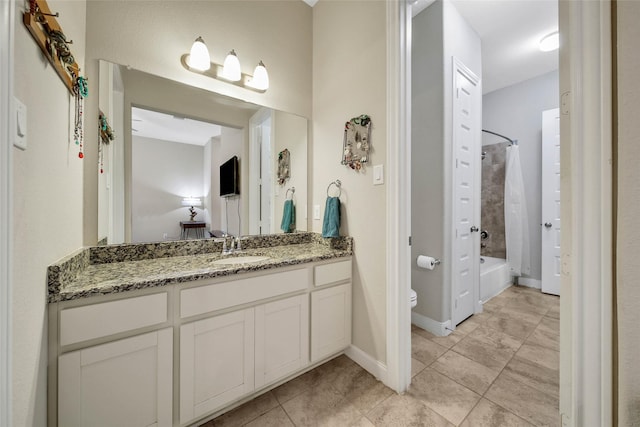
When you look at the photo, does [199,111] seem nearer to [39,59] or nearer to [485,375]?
[39,59]

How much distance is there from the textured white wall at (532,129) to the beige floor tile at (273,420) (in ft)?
12.1

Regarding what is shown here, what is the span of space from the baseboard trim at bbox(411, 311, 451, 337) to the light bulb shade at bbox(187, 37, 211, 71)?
2.65m

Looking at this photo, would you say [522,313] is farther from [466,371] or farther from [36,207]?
[36,207]

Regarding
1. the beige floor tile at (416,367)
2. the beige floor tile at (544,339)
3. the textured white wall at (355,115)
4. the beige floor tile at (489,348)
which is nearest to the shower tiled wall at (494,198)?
the beige floor tile at (544,339)

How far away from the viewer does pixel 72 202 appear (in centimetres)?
108

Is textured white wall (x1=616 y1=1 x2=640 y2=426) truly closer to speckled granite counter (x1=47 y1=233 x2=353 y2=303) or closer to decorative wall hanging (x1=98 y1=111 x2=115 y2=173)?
speckled granite counter (x1=47 y1=233 x2=353 y2=303)

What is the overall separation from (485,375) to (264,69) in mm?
2655

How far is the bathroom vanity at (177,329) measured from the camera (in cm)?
88

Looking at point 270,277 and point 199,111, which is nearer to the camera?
point 270,277

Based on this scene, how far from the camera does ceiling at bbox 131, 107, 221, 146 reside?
1.42 metres

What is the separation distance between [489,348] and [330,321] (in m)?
1.33

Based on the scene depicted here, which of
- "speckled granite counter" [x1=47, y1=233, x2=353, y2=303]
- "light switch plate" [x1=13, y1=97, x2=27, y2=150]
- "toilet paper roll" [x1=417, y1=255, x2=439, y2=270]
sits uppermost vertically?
"light switch plate" [x1=13, y1=97, x2=27, y2=150]

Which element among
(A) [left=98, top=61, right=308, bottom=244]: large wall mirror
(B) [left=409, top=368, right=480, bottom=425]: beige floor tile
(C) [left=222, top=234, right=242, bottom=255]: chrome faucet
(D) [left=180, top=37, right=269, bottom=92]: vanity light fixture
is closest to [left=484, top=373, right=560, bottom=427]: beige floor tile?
(B) [left=409, top=368, right=480, bottom=425]: beige floor tile

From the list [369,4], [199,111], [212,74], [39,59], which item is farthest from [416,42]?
[39,59]
